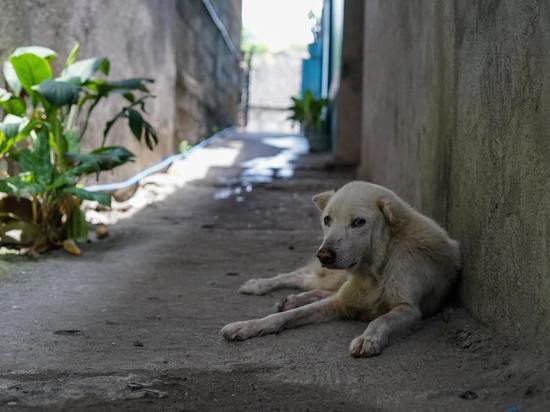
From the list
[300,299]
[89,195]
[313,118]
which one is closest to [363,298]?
[300,299]

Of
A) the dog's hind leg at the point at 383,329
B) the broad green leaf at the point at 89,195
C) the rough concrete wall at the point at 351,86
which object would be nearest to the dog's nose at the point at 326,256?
the dog's hind leg at the point at 383,329

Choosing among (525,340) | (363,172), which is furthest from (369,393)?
(363,172)

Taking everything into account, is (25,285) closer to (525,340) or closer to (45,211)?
(45,211)

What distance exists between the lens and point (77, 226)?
4629 mm

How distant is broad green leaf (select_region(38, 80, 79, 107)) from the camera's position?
405 centimetres

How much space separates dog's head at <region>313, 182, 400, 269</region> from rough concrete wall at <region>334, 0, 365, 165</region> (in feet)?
19.7

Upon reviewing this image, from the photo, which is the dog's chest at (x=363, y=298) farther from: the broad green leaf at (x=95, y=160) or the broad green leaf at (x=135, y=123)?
the broad green leaf at (x=135, y=123)

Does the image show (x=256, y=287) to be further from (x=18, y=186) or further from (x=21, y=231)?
(x=21, y=231)

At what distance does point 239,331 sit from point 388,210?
83 cm

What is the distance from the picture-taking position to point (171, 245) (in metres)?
4.93

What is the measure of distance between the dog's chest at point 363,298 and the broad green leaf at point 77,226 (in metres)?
2.31

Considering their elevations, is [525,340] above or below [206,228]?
above

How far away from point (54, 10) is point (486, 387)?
4541 millimetres

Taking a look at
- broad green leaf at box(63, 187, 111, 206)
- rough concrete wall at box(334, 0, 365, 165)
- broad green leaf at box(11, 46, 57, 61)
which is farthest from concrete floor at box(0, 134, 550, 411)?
rough concrete wall at box(334, 0, 365, 165)
